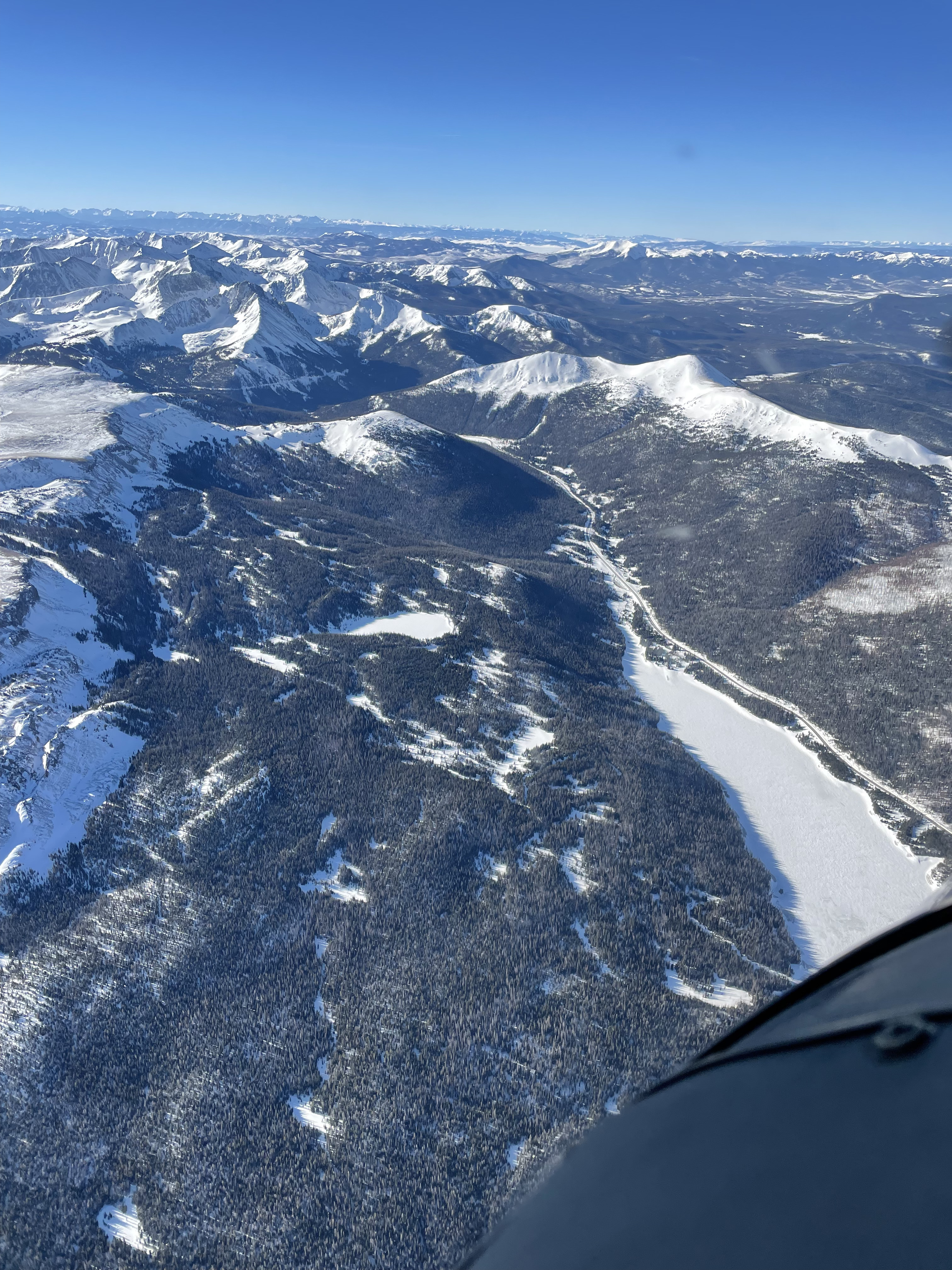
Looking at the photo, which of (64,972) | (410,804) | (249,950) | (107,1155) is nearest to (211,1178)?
(107,1155)

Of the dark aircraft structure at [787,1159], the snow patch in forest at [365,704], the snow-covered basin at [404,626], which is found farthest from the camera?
the snow-covered basin at [404,626]

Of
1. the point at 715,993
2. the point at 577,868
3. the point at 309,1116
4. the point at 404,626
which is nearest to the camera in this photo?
the point at 309,1116

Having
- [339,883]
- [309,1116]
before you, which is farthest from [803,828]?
[309,1116]

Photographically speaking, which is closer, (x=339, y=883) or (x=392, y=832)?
(x=339, y=883)

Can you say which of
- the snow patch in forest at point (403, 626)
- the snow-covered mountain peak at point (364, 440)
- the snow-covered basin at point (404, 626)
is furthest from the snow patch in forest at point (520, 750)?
the snow-covered mountain peak at point (364, 440)

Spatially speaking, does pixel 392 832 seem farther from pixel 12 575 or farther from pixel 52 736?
pixel 12 575

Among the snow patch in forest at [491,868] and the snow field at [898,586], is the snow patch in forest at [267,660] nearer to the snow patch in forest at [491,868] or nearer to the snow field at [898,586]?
the snow patch in forest at [491,868]

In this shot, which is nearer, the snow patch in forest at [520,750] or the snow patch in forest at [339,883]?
the snow patch in forest at [339,883]
